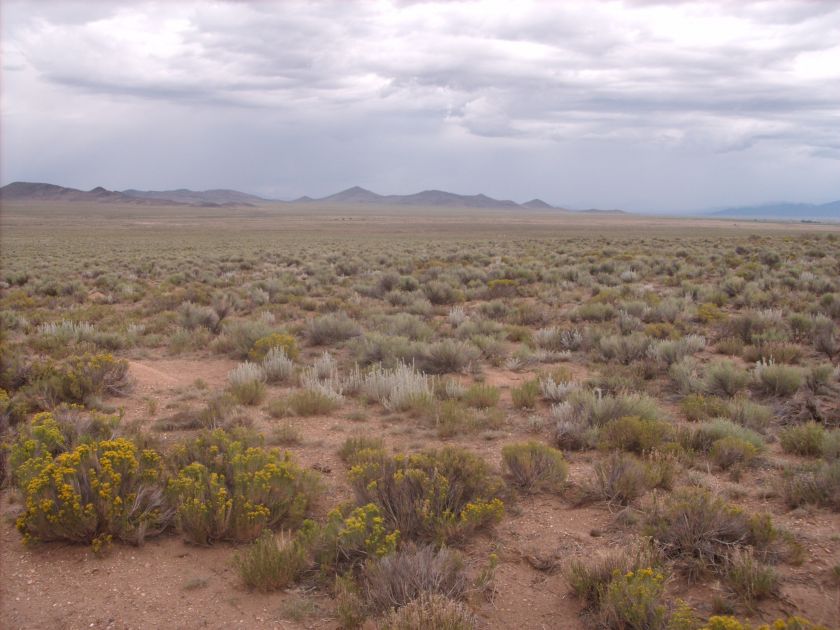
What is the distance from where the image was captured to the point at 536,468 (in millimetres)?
5254

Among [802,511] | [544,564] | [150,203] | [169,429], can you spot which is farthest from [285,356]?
[150,203]

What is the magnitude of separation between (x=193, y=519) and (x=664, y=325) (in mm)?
9282

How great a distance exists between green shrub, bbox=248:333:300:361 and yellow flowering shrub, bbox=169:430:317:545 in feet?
15.0

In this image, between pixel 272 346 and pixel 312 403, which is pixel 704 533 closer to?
pixel 312 403

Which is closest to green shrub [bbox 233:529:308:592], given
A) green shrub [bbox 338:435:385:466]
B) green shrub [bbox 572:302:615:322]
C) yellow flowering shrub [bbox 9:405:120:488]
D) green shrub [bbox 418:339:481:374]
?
green shrub [bbox 338:435:385:466]

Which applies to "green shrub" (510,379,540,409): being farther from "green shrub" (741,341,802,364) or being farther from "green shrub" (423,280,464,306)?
"green shrub" (423,280,464,306)

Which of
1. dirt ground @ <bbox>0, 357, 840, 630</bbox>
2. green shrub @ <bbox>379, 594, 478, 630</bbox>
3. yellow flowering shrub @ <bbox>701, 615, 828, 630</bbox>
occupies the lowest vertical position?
dirt ground @ <bbox>0, 357, 840, 630</bbox>

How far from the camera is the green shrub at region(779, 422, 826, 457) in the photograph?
5.73 metres

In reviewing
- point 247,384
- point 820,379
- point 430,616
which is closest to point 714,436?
point 820,379

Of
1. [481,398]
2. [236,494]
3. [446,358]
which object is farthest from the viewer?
[446,358]

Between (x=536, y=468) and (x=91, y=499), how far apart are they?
349cm

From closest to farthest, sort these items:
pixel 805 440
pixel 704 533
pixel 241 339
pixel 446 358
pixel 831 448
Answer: pixel 704 533 → pixel 831 448 → pixel 805 440 → pixel 446 358 → pixel 241 339

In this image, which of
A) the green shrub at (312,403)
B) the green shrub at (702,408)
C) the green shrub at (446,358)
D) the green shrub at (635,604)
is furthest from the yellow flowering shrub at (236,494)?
the green shrub at (702,408)

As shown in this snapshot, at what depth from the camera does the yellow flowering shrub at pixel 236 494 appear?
438 centimetres
